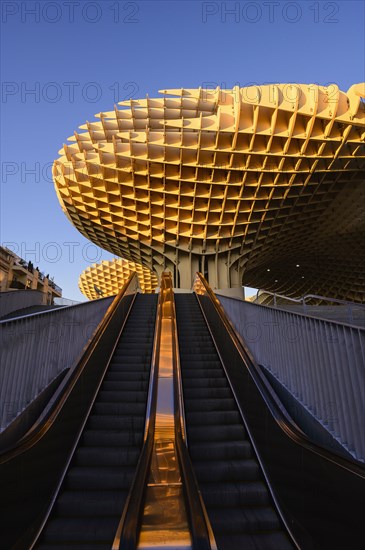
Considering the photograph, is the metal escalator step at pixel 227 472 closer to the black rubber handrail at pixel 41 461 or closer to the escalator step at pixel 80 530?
the escalator step at pixel 80 530

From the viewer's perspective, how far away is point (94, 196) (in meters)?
26.2

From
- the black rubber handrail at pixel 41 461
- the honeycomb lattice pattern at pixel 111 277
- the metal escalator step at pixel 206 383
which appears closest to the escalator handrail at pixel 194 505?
the black rubber handrail at pixel 41 461

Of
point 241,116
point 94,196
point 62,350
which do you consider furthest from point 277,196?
point 62,350

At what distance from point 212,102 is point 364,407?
2381cm

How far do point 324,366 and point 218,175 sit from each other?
21.4 metres

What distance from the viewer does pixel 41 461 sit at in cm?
332

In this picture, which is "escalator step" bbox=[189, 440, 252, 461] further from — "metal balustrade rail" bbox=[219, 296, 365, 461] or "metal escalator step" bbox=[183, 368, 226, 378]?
"metal escalator step" bbox=[183, 368, 226, 378]

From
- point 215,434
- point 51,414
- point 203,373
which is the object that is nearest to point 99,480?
point 51,414

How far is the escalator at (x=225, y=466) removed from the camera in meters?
3.16

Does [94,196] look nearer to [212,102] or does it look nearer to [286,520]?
[212,102]

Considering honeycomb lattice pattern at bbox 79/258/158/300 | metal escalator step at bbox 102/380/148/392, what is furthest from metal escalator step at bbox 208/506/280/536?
honeycomb lattice pattern at bbox 79/258/158/300

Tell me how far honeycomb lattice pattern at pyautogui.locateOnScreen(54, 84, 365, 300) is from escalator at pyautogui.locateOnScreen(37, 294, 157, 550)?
18772 mm

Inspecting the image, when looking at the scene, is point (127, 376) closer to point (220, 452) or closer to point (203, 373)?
point (203, 373)

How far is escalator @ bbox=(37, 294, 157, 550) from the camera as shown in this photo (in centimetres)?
312
